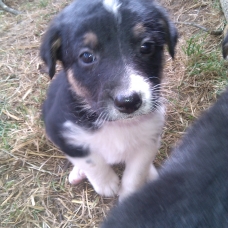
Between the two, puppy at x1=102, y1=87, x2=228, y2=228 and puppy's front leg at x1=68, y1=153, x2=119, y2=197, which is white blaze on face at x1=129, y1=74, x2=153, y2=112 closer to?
puppy's front leg at x1=68, y1=153, x2=119, y2=197

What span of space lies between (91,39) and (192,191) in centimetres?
146

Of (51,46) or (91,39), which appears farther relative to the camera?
(51,46)

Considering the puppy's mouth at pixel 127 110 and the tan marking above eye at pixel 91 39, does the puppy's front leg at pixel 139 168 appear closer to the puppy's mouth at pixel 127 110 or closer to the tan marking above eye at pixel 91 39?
the puppy's mouth at pixel 127 110

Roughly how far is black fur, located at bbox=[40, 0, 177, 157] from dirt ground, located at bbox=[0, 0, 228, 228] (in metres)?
0.53

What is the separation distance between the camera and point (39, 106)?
12.3 feet

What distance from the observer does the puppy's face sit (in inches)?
87.2

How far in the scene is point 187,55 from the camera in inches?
156

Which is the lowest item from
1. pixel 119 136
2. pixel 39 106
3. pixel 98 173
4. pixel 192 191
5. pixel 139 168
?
pixel 39 106

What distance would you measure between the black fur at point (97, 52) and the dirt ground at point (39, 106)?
0.53 meters

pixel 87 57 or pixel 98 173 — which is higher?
pixel 87 57

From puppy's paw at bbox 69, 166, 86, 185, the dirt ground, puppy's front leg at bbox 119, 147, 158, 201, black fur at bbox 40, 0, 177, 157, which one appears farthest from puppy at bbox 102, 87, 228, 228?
puppy's paw at bbox 69, 166, 86, 185

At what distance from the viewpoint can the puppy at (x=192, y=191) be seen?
3.21ft

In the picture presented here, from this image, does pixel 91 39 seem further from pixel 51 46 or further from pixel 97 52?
pixel 51 46

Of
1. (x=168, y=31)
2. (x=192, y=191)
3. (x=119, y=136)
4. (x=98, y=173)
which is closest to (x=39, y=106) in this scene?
(x=98, y=173)
